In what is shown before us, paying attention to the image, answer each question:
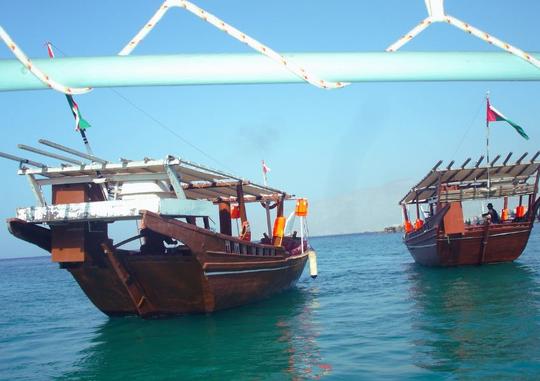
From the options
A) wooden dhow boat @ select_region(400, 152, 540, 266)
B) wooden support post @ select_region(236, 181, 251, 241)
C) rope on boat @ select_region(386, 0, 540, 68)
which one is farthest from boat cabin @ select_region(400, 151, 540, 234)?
rope on boat @ select_region(386, 0, 540, 68)

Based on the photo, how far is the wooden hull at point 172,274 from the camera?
39.9 feet

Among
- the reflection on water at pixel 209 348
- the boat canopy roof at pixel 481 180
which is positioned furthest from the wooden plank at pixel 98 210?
the boat canopy roof at pixel 481 180

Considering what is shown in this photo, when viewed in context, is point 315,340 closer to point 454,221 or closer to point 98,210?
point 98,210

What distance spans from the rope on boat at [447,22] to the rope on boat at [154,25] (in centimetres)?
42

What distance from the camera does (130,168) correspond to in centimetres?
1161

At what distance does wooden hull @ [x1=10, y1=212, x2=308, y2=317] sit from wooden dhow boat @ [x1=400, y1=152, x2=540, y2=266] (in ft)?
35.0

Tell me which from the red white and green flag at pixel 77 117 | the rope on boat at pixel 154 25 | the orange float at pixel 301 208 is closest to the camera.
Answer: the rope on boat at pixel 154 25

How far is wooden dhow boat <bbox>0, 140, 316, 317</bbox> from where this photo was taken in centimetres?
1135

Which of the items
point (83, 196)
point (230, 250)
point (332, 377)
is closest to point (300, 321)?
point (230, 250)

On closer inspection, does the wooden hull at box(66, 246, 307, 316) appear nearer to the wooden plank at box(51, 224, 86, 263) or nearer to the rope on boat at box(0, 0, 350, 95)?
the wooden plank at box(51, 224, 86, 263)

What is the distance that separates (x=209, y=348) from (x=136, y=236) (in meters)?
4.89

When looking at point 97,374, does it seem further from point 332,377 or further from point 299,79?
point 299,79

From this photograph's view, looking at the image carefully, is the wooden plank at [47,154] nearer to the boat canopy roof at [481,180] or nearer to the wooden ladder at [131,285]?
the wooden ladder at [131,285]

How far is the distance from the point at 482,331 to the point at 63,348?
915cm
